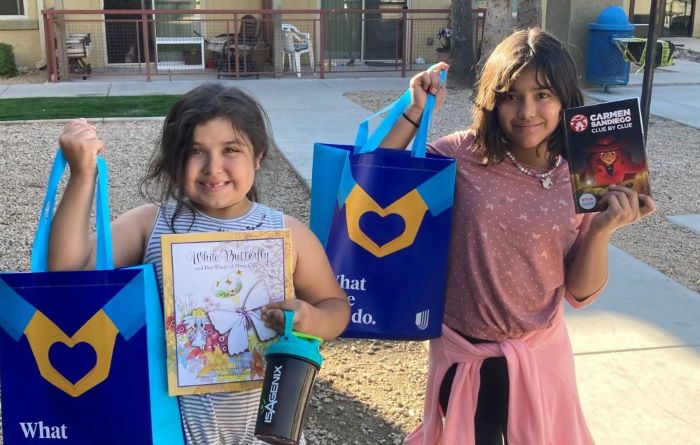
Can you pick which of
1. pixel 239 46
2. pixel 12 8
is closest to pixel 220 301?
pixel 239 46

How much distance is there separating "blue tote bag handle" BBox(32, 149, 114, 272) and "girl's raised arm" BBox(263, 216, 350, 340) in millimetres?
424

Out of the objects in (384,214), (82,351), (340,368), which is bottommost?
(340,368)

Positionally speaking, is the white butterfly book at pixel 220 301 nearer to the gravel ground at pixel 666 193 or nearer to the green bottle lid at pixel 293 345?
the green bottle lid at pixel 293 345

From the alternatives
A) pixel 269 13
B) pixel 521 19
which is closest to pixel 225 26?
pixel 269 13

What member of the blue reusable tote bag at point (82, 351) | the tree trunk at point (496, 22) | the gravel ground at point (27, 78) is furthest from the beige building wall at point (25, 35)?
the blue reusable tote bag at point (82, 351)

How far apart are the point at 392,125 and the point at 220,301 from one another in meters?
0.87

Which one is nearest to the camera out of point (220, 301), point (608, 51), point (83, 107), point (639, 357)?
point (220, 301)

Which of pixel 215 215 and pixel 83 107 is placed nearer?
pixel 215 215

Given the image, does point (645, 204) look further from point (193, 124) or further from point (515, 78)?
point (193, 124)

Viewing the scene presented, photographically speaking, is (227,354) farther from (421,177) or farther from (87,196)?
(421,177)

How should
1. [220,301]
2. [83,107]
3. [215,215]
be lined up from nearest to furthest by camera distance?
[220,301], [215,215], [83,107]

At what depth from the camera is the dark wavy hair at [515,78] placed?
2135 mm

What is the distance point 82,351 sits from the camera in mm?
1659

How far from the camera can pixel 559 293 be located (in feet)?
7.61
